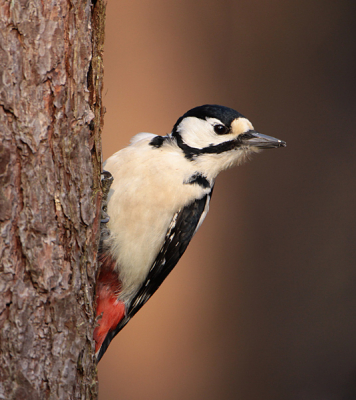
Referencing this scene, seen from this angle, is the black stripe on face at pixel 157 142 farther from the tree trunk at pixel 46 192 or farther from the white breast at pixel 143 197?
the tree trunk at pixel 46 192

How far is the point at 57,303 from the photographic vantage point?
116cm

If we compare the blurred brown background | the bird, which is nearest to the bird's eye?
the bird

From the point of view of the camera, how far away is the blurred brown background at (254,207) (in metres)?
2.88

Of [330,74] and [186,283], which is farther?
[330,74]

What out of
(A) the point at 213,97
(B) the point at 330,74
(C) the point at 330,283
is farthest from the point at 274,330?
(B) the point at 330,74

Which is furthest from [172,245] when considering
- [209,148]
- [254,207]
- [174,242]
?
[254,207]

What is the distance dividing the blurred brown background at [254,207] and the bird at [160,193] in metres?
1.03

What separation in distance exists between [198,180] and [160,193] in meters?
0.18

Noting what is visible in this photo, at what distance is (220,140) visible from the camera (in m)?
1.82

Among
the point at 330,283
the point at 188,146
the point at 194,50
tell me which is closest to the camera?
the point at 188,146

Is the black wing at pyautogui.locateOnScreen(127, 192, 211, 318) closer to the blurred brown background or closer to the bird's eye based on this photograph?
the bird's eye

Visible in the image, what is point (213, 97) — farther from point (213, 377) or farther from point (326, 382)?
point (326, 382)

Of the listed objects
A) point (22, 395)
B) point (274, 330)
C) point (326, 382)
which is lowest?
point (326, 382)

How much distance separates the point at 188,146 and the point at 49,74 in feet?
2.65
